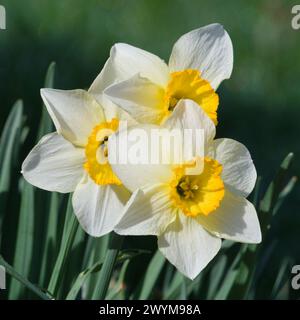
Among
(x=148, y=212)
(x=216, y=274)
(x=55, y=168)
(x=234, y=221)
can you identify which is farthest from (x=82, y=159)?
(x=216, y=274)

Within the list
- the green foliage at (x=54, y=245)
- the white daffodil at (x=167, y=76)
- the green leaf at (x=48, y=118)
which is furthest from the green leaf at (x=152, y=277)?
the white daffodil at (x=167, y=76)

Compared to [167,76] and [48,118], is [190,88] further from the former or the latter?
[48,118]

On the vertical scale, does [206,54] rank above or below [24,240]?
above

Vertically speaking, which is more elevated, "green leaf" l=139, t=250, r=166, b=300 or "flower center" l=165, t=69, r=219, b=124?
"flower center" l=165, t=69, r=219, b=124

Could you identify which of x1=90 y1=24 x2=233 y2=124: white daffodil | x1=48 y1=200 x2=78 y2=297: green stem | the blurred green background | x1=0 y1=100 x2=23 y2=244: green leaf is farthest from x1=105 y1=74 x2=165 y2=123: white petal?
the blurred green background

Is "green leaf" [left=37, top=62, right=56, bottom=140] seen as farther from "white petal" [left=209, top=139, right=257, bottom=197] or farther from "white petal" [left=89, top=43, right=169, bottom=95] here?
"white petal" [left=209, top=139, right=257, bottom=197]
